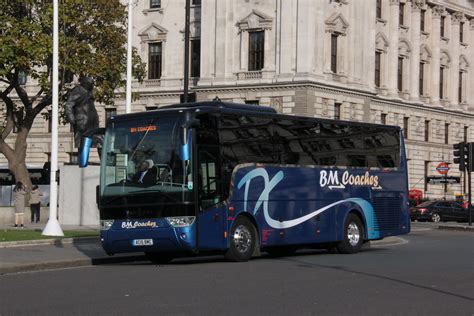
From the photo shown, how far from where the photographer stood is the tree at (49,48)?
5038 cm

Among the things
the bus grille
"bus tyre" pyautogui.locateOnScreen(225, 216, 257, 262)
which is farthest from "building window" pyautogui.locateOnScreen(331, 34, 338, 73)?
"bus tyre" pyautogui.locateOnScreen(225, 216, 257, 262)

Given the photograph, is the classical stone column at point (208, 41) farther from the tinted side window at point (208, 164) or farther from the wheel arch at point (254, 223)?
the tinted side window at point (208, 164)

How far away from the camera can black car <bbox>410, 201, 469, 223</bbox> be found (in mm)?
62562

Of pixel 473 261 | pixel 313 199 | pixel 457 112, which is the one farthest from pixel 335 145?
pixel 457 112

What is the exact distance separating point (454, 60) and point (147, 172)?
74.1 meters

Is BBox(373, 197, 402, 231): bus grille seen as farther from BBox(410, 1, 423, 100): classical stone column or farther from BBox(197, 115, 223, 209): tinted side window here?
BBox(410, 1, 423, 100): classical stone column

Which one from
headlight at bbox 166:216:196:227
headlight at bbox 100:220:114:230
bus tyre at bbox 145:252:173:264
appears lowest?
bus tyre at bbox 145:252:173:264

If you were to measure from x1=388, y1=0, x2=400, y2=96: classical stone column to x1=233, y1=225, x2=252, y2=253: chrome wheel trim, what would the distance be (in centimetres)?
6244

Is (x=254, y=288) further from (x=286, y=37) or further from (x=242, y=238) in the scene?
(x=286, y=37)

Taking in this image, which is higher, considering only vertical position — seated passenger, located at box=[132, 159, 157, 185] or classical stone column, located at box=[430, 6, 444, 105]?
classical stone column, located at box=[430, 6, 444, 105]

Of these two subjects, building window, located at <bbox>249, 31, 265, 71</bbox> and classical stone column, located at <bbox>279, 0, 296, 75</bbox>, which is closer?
classical stone column, located at <bbox>279, 0, 296, 75</bbox>

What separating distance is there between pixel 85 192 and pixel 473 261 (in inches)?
634

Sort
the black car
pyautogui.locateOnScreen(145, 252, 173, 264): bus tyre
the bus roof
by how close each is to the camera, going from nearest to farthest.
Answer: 1. the bus roof
2. pyautogui.locateOnScreen(145, 252, 173, 264): bus tyre
3. the black car

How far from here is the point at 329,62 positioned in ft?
245
